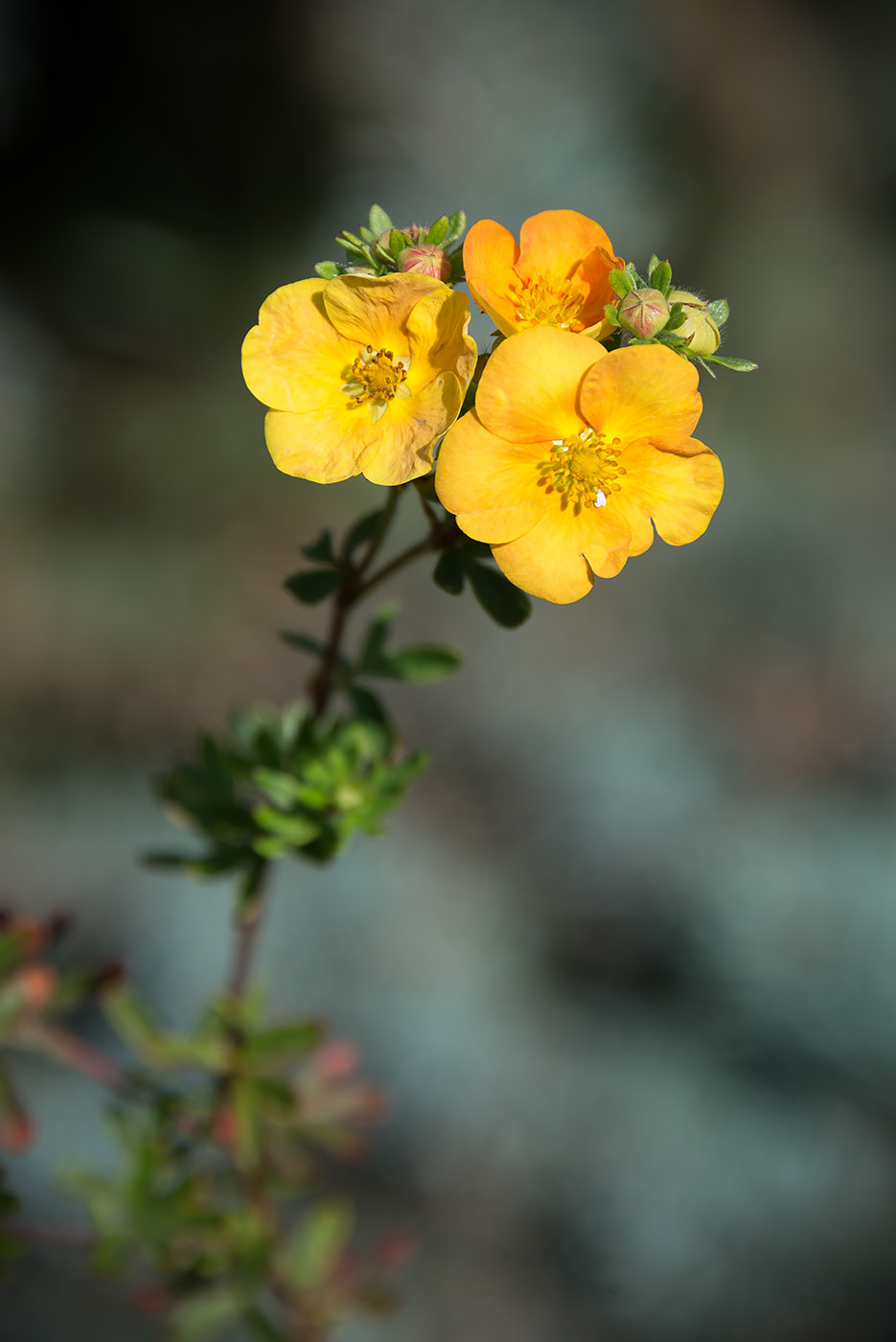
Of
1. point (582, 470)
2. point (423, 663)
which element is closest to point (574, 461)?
point (582, 470)

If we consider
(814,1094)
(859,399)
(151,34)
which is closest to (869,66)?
(859,399)

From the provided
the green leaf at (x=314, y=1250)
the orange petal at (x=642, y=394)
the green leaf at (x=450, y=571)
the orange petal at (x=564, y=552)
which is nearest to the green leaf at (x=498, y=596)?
the green leaf at (x=450, y=571)

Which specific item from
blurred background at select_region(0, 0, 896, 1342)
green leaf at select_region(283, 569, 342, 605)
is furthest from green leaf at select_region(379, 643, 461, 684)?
blurred background at select_region(0, 0, 896, 1342)

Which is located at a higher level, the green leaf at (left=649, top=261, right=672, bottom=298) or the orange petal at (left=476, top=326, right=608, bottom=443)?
the green leaf at (left=649, top=261, right=672, bottom=298)

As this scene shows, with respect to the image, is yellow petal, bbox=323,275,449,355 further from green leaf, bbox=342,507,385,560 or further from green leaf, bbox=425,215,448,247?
green leaf, bbox=342,507,385,560

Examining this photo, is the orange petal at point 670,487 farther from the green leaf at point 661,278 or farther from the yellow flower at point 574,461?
the green leaf at point 661,278

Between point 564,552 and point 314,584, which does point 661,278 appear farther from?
point 314,584

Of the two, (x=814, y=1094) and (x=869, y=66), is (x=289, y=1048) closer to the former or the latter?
(x=814, y=1094)
